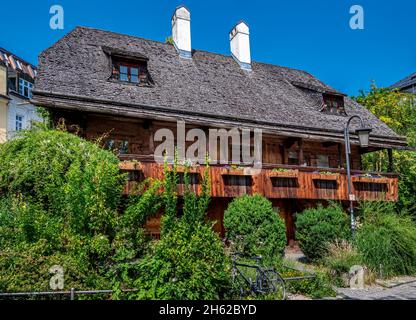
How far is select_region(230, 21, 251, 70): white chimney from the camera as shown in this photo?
866 inches

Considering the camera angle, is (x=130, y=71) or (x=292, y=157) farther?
(x=292, y=157)

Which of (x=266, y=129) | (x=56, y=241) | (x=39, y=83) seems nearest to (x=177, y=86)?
(x=266, y=129)

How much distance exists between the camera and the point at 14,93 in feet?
96.0

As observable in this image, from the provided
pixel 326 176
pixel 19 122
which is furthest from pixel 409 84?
pixel 19 122

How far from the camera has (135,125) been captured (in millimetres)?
15227

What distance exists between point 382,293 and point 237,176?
605 centimetres

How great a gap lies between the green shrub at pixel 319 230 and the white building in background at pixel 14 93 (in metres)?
21.9

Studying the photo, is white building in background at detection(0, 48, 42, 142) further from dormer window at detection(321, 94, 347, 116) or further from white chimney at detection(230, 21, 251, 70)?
dormer window at detection(321, 94, 347, 116)

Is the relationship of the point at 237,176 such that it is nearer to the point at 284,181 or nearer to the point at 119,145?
the point at 284,181

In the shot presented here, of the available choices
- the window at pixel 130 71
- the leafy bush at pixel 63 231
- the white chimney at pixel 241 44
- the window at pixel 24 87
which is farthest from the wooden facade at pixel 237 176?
the window at pixel 24 87

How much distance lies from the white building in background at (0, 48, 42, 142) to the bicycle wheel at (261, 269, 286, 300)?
24.0 metres

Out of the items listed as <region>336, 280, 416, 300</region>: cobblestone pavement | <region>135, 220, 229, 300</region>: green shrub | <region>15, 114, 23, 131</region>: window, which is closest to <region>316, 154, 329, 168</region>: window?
<region>336, 280, 416, 300</region>: cobblestone pavement

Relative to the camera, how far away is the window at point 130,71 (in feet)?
51.8

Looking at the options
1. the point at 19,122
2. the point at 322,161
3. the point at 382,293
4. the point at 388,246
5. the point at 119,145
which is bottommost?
the point at 382,293
